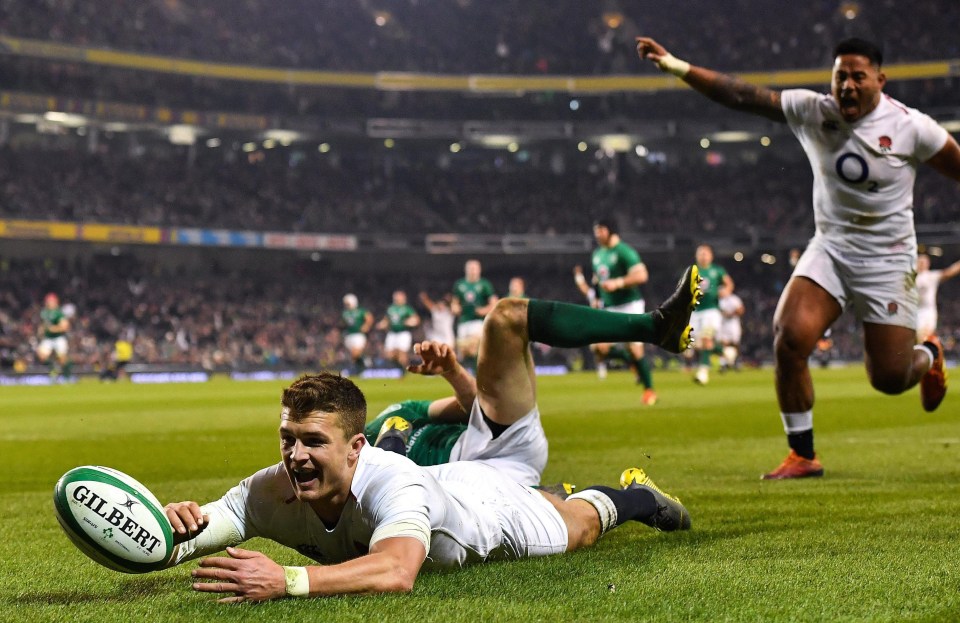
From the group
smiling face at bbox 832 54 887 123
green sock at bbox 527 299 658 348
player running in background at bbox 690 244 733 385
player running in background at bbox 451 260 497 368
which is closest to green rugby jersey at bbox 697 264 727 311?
player running in background at bbox 690 244 733 385

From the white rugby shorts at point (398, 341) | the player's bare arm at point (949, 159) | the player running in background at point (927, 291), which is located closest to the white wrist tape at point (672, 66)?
the player's bare arm at point (949, 159)

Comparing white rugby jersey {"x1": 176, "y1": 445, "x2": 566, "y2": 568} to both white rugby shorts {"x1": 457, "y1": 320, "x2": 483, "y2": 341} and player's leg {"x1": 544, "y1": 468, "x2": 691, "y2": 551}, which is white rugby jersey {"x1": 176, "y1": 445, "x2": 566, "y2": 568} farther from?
white rugby shorts {"x1": 457, "y1": 320, "x2": 483, "y2": 341}

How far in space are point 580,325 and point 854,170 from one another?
2744mm

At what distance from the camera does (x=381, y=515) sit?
342cm

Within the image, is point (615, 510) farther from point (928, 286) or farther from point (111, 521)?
point (928, 286)

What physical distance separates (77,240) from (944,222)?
3331 cm

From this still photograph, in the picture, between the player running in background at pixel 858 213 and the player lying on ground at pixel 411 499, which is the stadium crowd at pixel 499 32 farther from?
the player lying on ground at pixel 411 499

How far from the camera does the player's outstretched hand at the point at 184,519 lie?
350cm

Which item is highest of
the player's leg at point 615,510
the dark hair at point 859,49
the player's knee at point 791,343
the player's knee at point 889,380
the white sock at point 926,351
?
the dark hair at point 859,49

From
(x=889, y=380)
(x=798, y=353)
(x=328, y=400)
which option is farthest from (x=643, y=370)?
(x=328, y=400)

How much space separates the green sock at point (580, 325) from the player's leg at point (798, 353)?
1.90 meters

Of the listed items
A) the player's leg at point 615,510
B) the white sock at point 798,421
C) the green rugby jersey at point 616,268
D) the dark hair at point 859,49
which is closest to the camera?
the player's leg at point 615,510

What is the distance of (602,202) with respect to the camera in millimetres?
47156

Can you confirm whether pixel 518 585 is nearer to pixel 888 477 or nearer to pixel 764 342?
pixel 888 477
